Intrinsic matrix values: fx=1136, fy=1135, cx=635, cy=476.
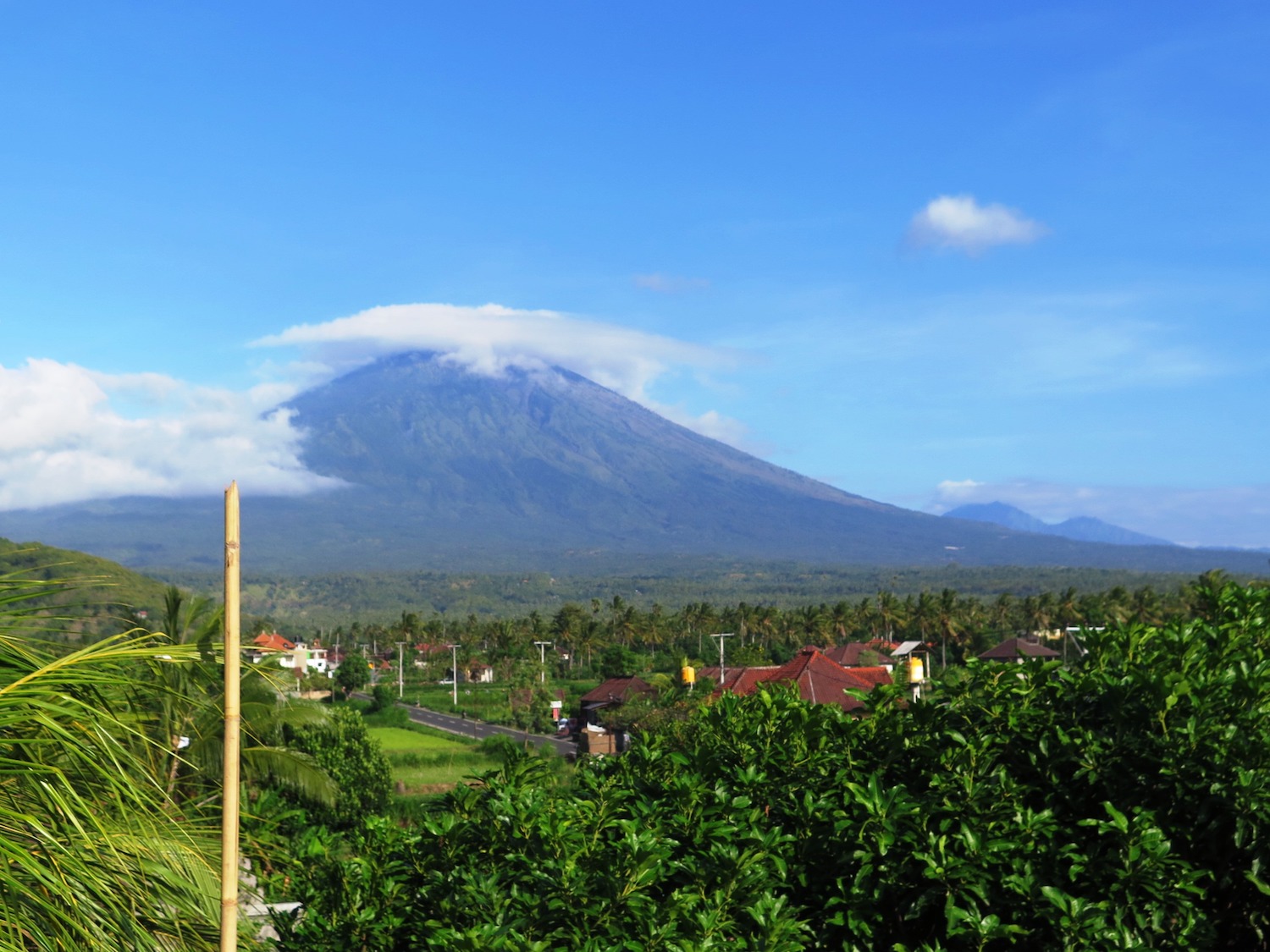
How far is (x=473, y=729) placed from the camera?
4966 centimetres

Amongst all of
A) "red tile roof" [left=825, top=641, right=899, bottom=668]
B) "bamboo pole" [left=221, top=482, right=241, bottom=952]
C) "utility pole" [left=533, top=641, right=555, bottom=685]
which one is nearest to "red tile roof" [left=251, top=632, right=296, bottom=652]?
"bamboo pole" [left=221, top=482, right=241, bottom=952]

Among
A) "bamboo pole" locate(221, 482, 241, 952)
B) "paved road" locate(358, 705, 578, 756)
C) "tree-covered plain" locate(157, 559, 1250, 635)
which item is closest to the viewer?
"bamboo pole" locate(221, 482, 241, 952)

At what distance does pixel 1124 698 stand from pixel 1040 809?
1.75 feet

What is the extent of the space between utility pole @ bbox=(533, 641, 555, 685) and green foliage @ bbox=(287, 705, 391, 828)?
32064 millimetres

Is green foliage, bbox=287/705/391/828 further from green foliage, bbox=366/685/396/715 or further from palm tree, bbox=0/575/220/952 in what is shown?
green foliage, bbox=366/685/396/715

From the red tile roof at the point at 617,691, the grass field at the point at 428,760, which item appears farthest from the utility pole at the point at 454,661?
the grass field at the point at 428,760

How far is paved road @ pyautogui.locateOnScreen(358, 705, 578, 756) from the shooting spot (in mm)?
44219

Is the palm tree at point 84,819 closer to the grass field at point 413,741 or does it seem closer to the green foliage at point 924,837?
the green foliage at point 924,837

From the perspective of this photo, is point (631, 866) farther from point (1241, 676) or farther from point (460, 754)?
point (460, 754)

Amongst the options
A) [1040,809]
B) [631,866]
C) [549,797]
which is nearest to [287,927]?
[549,797]

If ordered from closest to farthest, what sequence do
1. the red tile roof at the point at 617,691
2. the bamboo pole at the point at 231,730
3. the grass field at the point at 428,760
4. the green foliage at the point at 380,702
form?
the bamboo pole at the point at 231,730
the grass field at the point at 428,760
the red tile roof at the point at 617,691
the green foliage at the point at 380,702

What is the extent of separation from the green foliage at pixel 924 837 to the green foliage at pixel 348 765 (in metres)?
19.9

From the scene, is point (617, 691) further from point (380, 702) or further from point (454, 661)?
point (454, 661)

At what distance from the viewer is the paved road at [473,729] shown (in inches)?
1741
